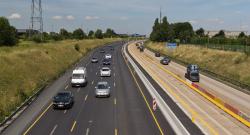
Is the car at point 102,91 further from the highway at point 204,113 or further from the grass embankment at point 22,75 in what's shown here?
the grass embankment at point 22,75

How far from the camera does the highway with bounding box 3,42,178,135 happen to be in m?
28.7

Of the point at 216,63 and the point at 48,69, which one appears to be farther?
the point at 216,63

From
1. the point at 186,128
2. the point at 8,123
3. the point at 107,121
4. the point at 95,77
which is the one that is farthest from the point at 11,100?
the point at 95,77

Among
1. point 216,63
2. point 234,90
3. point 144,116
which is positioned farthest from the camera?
point 216,63

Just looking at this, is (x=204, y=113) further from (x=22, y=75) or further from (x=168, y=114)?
(x=22, y=75)

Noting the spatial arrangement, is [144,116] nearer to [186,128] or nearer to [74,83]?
[186,128]

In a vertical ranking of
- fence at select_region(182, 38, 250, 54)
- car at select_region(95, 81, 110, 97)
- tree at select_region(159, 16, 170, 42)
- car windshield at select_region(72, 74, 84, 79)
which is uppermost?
tree at select_region(159, 16, 170, 42)

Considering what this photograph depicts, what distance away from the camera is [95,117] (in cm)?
3325

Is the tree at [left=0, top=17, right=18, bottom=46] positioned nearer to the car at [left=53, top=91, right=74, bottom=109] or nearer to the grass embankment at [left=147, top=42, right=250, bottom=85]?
the grass embankment at [left=147, top=42, right=250, bottom=85]

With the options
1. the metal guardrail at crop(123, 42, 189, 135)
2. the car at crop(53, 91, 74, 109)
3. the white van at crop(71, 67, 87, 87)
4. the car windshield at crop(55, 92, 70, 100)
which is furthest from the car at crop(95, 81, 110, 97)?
the white van at crop(71, 67, 87, 87)

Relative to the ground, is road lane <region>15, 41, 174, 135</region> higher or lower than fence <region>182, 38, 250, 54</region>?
lower

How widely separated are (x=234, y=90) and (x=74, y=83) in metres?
21.8

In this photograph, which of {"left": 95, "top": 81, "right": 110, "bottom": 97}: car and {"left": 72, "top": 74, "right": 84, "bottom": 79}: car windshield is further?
{"left": 72, "top": 74, "right": 84, "bottom": 79}: car windshield

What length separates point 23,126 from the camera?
98.6 ft
